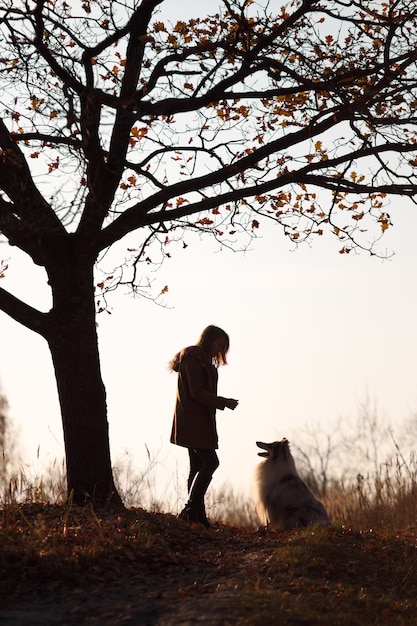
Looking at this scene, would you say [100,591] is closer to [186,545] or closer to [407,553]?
[186,545]

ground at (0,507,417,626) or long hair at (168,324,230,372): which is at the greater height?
long hair at (168,324,230,372)

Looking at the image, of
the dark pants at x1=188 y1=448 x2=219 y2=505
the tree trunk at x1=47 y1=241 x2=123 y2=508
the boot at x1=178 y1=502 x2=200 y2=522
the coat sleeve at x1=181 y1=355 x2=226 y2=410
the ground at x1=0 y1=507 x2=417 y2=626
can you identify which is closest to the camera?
the ground at x1=0 y1=507 x2=417 y2=626

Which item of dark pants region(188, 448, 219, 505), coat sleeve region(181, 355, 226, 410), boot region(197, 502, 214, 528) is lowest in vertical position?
boot region(197, 502, 214, 528)

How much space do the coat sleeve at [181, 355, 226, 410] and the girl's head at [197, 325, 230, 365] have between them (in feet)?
0.58

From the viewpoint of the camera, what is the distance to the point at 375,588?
7.70m

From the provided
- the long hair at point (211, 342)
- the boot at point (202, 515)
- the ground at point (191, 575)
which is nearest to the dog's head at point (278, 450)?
the boot at point (202, 515)

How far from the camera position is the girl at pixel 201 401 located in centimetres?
964

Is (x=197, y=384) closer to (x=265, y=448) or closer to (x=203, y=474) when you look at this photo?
(x=203, y=474)

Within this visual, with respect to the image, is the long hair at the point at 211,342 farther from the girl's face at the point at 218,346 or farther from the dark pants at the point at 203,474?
the dark pants at the point at 203,474

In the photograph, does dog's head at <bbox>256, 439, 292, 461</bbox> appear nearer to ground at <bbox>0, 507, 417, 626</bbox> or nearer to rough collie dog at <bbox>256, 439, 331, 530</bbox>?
rough collie dog at <bbox>256, 439, 331, 530</bbox>

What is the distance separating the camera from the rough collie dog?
396 inches

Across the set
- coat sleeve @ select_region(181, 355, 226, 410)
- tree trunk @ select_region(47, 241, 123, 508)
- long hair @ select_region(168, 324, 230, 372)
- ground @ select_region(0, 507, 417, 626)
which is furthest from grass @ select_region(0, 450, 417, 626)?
long hair @ select_region(168, 324, 230, 372)

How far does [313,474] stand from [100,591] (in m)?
19.4

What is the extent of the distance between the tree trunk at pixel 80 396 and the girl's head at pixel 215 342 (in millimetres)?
1439
